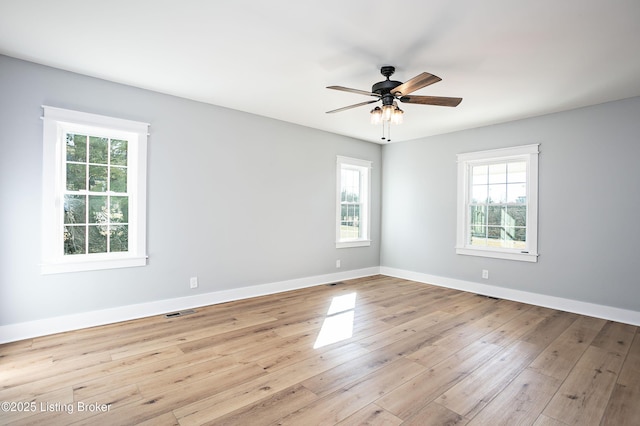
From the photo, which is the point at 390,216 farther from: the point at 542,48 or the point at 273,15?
the point at 273,15

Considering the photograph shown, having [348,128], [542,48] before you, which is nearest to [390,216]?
[348,128]

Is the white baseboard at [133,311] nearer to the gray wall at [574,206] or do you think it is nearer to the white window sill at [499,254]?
the white window sill at [499,254]

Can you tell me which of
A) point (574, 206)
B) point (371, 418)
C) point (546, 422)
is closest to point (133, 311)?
point (371, 418)

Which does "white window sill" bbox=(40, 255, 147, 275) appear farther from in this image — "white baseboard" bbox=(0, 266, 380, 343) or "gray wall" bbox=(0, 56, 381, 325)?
"white baseboard" bbox=(0, 266, 380, 343)

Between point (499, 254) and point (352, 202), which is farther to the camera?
point (352, 202)

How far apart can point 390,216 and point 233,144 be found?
351 centimetres

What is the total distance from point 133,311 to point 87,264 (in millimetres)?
734

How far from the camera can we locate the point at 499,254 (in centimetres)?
496

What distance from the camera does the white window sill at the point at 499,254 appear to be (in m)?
4.64

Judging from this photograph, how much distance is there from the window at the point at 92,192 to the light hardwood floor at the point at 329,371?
0.81 m

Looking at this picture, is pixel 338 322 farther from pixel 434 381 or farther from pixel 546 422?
pixel 546 422

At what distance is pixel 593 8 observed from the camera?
2189mm

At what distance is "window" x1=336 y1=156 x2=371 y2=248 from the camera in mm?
5906

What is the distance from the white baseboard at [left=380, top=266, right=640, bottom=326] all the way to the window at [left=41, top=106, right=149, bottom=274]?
4.62 metres
